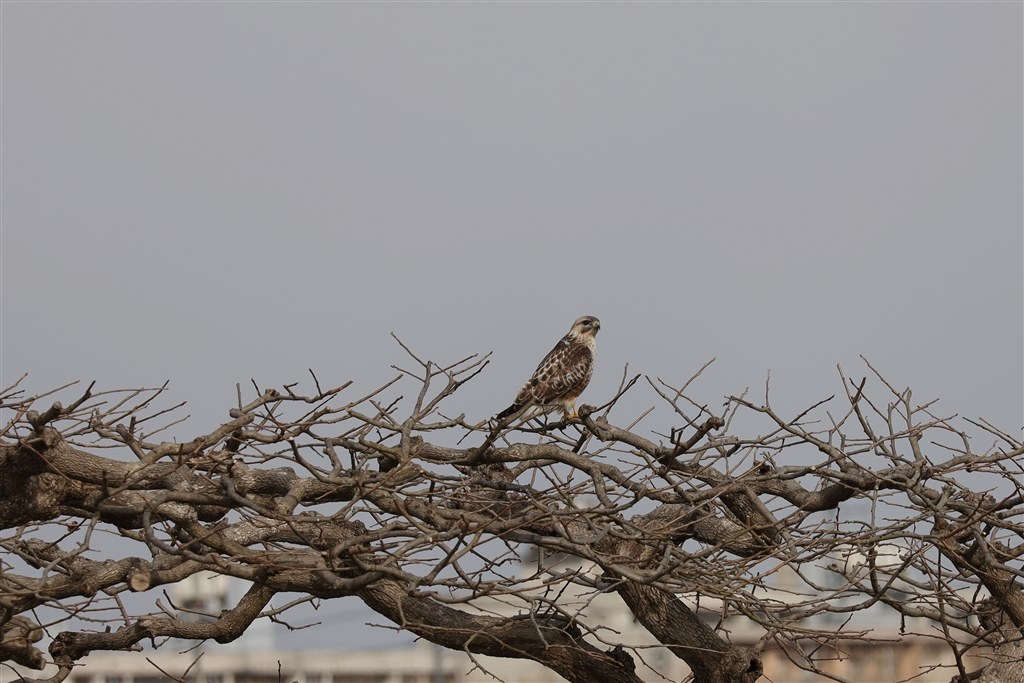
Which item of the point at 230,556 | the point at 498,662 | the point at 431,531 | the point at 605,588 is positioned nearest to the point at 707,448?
the point at 605,588

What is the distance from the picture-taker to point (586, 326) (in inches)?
360

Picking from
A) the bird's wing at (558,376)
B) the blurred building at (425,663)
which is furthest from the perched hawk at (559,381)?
the blurred building at (425,663)

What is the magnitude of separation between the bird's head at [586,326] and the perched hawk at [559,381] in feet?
0.43

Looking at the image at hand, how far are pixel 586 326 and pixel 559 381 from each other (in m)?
0.99

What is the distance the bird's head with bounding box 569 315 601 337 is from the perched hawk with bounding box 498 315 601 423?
132 millimetres

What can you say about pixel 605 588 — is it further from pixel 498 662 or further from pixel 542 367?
pixel 498 662

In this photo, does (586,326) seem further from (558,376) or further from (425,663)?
(425,663)

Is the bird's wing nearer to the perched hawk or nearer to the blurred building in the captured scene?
the perched hawk

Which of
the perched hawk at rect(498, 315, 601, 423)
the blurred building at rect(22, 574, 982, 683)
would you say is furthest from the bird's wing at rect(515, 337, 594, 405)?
the blurred building at rect(22, 574, 982, 683)

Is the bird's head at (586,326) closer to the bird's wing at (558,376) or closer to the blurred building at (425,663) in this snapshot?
the bird's wing at (558,376)

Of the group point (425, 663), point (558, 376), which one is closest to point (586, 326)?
point (558, 376)

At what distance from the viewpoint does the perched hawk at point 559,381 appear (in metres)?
8.11

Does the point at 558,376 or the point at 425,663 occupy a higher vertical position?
the point at 425,663

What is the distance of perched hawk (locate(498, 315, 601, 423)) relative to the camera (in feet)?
26.6
